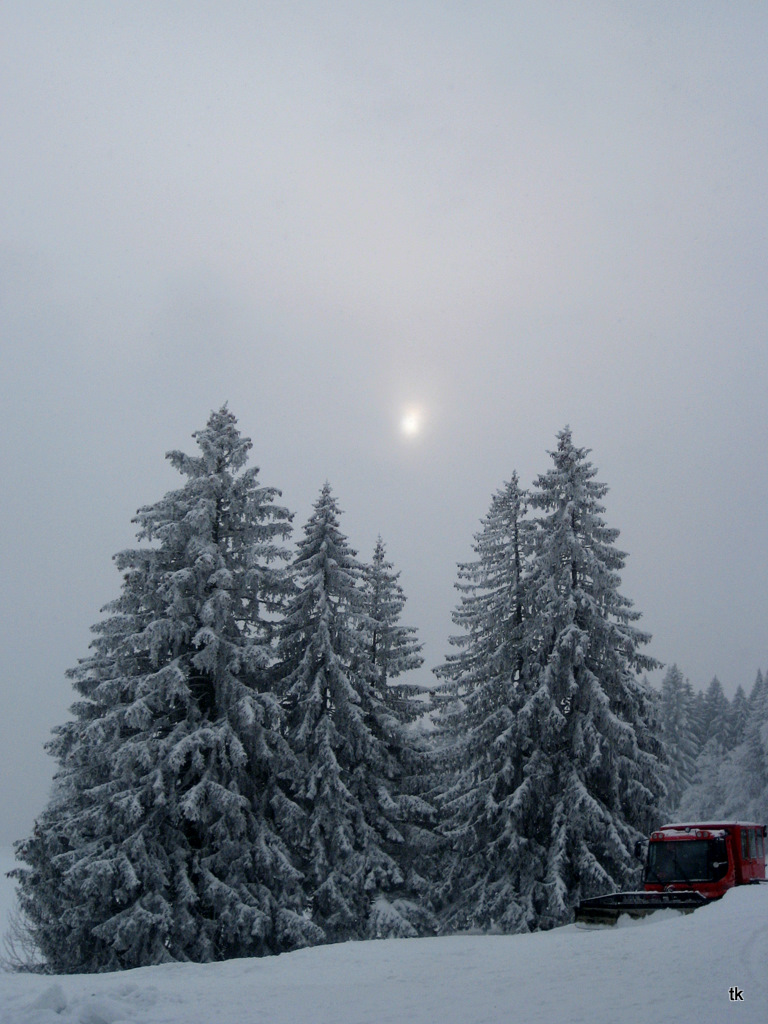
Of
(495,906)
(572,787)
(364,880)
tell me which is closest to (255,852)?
(364,880)

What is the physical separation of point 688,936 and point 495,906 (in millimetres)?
8045

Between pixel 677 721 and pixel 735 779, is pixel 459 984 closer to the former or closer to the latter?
pixel 735 779

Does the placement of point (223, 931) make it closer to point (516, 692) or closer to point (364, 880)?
point (364, 880)

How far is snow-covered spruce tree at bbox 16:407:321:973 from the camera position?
19.2m

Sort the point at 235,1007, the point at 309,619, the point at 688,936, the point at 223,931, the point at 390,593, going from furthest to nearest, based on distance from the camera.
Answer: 1. the point at 390,593
2. the point at 309,619
3. the point at 223,931
4. the point at 688,936
5. the point at 235,1007

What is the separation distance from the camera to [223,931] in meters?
19.4

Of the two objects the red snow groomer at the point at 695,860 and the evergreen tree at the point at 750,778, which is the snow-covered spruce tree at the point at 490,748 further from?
the evergreen tree at the point at 750,778

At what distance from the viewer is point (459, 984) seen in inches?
495

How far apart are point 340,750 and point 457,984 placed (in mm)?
11509

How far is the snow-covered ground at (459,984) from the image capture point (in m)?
10.4

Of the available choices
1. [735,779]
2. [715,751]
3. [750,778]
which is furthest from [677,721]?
[750,778]

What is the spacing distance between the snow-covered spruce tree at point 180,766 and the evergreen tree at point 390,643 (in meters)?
4.78

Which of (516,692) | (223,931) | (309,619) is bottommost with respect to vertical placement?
(223,931)

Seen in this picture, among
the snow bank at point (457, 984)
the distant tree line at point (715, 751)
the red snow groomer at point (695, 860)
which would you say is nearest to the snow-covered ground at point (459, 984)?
the snow bank at point (457, 984)
